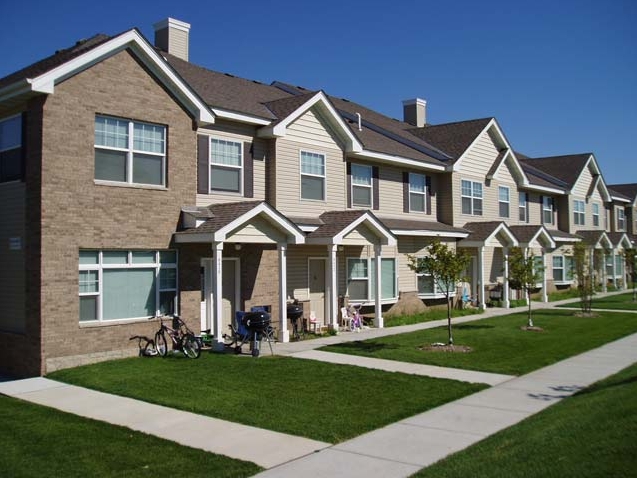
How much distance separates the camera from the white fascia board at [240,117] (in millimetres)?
16719

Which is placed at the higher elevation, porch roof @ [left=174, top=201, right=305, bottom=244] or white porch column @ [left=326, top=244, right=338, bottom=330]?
porch roof @ [left=174, top=201, right=305, bottom=244]

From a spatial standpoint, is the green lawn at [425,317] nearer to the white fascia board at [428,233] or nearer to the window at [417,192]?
the white fascia board at [428,233]

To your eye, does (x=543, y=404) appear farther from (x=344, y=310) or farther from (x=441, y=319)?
(x=441, y=319)

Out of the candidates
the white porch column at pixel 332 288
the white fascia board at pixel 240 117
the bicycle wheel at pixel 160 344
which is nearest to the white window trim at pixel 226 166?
the white fascia board at pixel 240 117

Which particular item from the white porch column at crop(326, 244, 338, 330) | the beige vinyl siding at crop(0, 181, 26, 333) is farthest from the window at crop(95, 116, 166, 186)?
the white porch column at crop(326, 244, 338, 330)

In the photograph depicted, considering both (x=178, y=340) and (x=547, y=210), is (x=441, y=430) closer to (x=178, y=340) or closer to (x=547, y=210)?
(x=178, y=340)

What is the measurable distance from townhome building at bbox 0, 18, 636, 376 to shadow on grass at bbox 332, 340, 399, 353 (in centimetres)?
181

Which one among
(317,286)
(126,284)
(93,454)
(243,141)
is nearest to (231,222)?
(126,284)

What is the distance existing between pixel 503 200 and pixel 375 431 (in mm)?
23211

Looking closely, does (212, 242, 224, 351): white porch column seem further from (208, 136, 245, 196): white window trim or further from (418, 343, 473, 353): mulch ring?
(418, 343, 473, 353): mulch ring

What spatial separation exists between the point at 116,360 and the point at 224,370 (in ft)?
8.89

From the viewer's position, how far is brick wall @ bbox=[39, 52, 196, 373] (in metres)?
13.2

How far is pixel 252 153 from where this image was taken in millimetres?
18156

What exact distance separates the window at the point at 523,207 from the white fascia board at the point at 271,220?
18.7 meters
